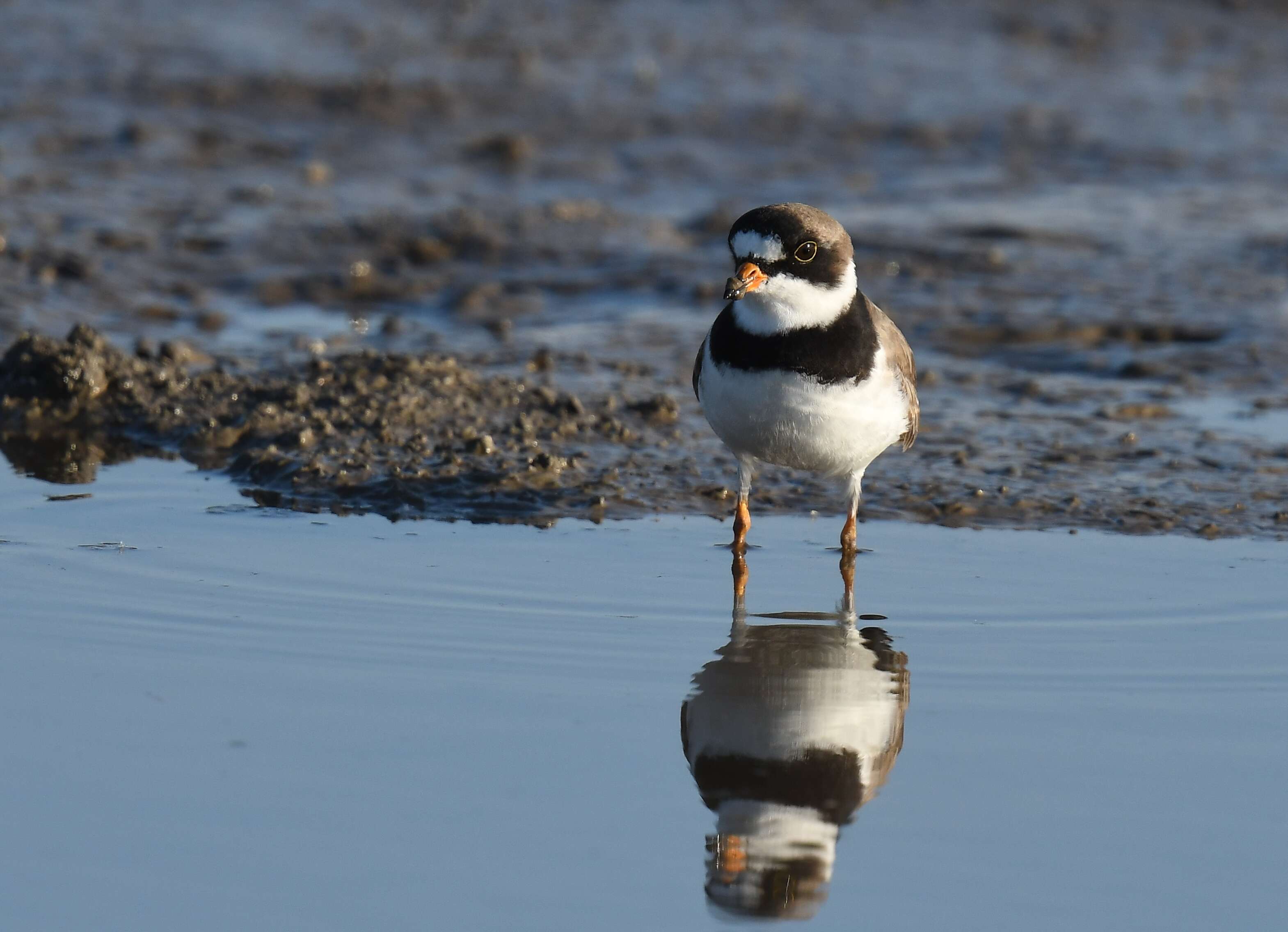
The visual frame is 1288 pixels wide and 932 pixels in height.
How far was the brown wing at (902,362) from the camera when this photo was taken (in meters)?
6.31

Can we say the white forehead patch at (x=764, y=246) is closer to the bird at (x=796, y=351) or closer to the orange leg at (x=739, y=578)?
the bird at (x=796, y=351)

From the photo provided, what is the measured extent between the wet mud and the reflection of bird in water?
5.52 ft

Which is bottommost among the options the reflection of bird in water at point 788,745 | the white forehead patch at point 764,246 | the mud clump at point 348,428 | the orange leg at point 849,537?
the reflection of bird in water at point 788,745

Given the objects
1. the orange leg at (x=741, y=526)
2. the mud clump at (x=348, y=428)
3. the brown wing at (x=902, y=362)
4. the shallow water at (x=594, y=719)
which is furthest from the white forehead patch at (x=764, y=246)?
the mud clump at (x=348, y=428)

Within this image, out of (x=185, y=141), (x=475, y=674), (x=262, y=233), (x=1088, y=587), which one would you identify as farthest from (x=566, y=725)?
(x=185, y=141)

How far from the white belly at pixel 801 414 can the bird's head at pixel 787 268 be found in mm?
193

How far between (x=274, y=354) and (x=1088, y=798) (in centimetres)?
585

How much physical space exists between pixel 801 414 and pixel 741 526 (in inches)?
25.4

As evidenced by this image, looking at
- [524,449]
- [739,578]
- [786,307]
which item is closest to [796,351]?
[786,307]

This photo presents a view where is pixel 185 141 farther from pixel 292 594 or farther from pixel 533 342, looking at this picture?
pixel 292 594

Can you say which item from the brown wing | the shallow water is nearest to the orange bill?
the brown wing

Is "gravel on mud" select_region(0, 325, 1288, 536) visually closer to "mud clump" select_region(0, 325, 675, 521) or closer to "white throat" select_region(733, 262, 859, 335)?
"mud clump" select_region(0, 325, 675, 521)

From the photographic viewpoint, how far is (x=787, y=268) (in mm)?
5855

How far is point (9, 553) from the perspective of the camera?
5930mm
